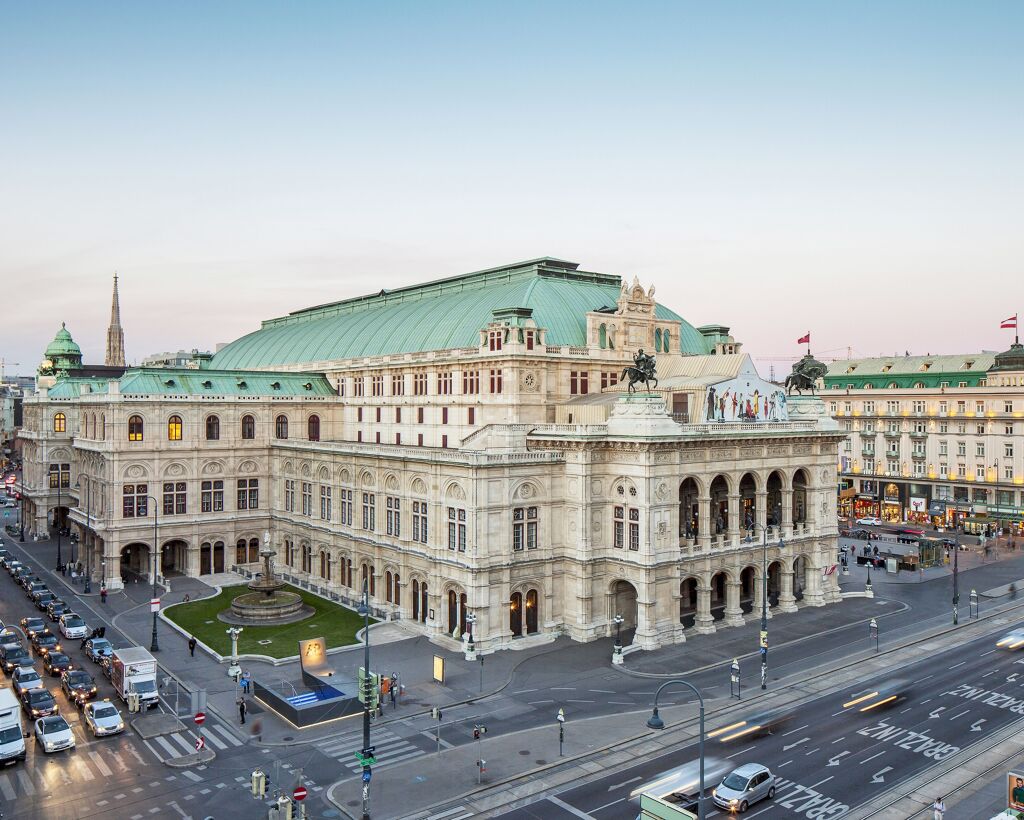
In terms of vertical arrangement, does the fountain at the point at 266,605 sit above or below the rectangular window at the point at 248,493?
below

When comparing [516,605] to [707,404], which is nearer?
[516,605]

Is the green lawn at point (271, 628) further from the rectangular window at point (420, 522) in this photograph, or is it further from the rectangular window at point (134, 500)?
the rectangular window at point (134, 500)

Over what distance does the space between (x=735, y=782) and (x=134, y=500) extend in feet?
218

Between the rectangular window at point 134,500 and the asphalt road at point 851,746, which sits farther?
the rectangular window at point 134,500

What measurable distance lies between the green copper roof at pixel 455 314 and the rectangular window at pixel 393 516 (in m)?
17.1

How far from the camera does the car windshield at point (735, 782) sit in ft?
123

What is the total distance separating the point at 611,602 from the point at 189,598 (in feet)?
126

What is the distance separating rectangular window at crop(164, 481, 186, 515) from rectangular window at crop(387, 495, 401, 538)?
26.8 m

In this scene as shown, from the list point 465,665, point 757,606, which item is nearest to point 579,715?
point 465,665

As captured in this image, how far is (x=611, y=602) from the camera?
66.2m

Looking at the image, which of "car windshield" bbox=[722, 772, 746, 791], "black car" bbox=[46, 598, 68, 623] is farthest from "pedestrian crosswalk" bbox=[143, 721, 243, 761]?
"black car" bbox=[46, 598, 68, 623]

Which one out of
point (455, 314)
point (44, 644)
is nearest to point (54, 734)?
point (44, 644)

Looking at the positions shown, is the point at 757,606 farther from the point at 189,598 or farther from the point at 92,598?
the point at 92,598

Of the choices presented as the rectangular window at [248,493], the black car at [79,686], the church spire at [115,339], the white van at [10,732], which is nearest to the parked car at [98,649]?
the black car at [79,686]
